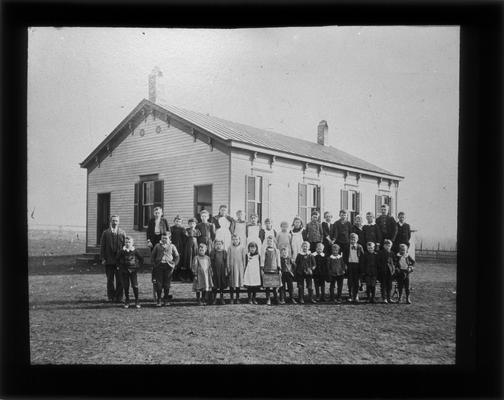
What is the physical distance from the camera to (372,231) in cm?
487

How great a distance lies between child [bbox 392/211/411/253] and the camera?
15.7ft

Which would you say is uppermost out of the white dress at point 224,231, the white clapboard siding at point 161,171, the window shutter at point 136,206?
the white clapboard siding at point 161,171

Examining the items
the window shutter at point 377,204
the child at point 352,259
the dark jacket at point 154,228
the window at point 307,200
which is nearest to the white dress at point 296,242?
the window at point 307,200

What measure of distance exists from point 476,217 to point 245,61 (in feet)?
9.85

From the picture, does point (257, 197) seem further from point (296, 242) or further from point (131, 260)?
point (131, 260)

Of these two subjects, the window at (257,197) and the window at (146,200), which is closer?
the window at (257,197)

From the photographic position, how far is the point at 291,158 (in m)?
4.90

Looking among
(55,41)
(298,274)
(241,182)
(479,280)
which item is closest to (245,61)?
(241,182)

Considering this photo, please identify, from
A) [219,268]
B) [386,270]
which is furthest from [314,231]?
[219,268]

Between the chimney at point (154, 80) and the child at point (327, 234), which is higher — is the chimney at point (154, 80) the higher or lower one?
the higher one

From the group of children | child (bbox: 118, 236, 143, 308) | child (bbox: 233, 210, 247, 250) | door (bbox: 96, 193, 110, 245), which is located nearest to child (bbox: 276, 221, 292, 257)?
the group of children

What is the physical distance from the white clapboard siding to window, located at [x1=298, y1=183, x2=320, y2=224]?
2.76 ft

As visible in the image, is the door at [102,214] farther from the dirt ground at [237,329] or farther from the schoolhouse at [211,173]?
the dirt ground at [237,329]

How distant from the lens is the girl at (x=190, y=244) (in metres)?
4.75
